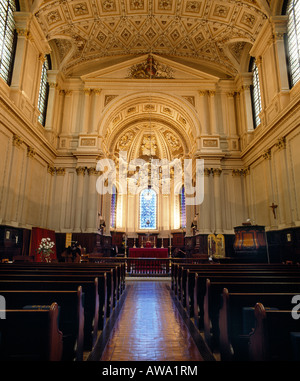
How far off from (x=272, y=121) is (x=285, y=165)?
2.23 metres

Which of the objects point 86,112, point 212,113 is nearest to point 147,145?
point 86,112

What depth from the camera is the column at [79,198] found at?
610 inches

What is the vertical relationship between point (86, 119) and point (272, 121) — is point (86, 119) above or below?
above

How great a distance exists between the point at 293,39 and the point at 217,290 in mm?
12593

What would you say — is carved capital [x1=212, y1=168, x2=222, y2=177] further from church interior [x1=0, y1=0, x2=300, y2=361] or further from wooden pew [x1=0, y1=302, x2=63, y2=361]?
wooden pew [x1=0, y1=302, x2=63, y2=361]

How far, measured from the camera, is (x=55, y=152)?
16.1 meters

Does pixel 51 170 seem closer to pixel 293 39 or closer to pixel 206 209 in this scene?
pixel 206 209

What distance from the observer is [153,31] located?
15.9 meters

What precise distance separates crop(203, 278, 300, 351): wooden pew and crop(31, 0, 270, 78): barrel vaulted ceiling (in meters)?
13.7

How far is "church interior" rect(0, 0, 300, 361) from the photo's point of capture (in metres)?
11.0

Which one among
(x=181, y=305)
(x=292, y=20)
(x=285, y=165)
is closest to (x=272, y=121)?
(x=285, y=165)

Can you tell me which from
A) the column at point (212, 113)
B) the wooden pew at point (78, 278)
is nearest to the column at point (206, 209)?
the column at point (212, 113)

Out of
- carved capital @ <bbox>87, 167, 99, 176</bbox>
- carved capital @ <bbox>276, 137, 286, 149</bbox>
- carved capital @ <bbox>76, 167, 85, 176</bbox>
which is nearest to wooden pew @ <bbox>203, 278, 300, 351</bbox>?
carved capital @ <bbox>276, 137, 286, 149</bbox>

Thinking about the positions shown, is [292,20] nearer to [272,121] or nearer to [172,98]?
[272,121]
